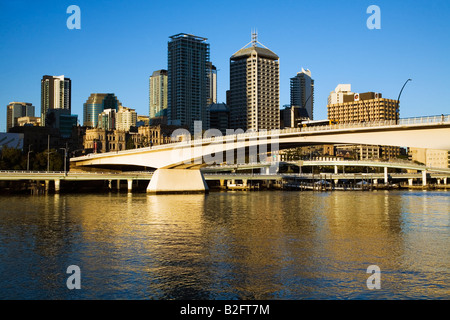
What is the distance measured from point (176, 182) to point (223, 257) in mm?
65970

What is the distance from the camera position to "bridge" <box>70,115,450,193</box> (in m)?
51.7

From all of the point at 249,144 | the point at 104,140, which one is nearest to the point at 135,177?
the point at 249,144

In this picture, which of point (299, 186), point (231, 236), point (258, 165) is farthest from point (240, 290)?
point (258, 165)

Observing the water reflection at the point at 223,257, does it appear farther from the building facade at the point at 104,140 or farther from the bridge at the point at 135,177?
the building facade at the point at 104,140

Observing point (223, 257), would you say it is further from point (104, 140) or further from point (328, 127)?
point (104, 140)

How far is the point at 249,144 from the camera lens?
244ft

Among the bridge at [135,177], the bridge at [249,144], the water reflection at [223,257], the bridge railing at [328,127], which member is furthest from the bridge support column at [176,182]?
the water reflection at [223,257]

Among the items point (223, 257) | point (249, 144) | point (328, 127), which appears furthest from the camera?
point (249, 144)

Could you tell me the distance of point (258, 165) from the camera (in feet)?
493

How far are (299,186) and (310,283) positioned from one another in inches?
A: 4497

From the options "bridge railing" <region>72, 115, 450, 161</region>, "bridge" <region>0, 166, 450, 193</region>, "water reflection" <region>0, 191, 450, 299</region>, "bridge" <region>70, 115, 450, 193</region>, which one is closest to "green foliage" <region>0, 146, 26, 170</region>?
"bridge" <region>0, 166, 450, 193</region>

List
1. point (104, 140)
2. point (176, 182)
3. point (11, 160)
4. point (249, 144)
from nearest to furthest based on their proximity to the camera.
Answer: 1. point (249, 144)
2. point (176, 182)
3. point (11, 160)
4. point (104, 140)

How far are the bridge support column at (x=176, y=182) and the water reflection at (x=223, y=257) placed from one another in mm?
44229

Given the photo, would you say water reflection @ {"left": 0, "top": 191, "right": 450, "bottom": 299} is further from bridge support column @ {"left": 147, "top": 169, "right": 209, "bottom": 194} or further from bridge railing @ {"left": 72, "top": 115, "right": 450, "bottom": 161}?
bridge support column @ {"left": 147, "top": 169, "right": 209, "bottom": 194}
